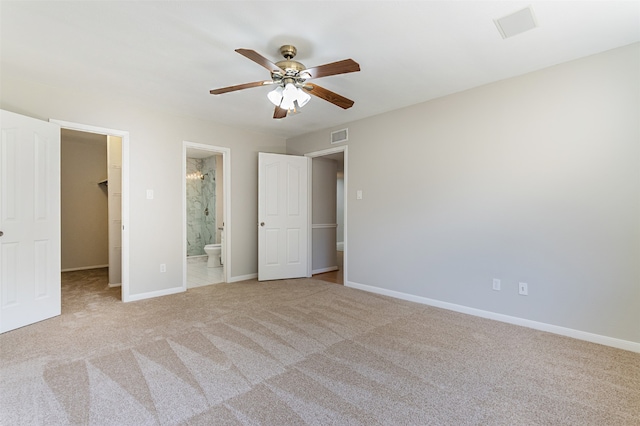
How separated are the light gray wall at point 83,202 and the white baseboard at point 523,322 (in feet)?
18.6

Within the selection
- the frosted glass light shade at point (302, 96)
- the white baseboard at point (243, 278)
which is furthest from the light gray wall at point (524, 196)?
the white baseboard at point (243, 278)

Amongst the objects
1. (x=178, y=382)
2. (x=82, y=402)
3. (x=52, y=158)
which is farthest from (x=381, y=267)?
(x=52, y=158)

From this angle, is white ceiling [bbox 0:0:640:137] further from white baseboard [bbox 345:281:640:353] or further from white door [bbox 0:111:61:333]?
white baseboard [bbox 345:281:640:353]

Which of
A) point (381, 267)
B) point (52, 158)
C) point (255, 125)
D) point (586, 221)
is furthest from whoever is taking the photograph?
point (255, 125)

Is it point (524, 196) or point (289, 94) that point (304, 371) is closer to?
point (289, 94)

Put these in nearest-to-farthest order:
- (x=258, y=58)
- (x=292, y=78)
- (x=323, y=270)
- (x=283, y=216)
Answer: (x=258, y=58) → (x=292, y=78) → (x=283, y=216) → (x=323, y=270)

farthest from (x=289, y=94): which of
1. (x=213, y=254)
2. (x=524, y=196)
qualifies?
(x=213, y=254)

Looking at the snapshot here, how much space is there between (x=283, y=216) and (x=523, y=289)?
339cm

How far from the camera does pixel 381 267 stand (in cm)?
410

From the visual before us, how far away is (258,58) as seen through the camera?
202 cm

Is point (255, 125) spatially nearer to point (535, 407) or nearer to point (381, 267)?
point (381, 267)

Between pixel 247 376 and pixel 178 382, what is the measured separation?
1.44ft

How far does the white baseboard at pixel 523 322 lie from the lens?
2.47m

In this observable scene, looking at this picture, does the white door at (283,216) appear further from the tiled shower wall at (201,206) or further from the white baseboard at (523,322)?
the tiled shower wall at (201,206)
